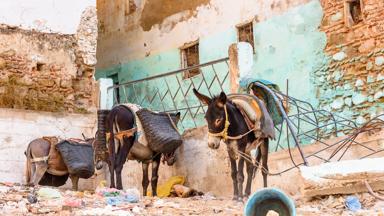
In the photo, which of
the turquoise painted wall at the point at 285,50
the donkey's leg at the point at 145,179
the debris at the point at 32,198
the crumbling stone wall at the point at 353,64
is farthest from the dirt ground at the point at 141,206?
the crumbling stone wall at the point at 353,64

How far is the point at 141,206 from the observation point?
9.59m

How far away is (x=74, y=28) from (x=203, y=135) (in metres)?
4.76

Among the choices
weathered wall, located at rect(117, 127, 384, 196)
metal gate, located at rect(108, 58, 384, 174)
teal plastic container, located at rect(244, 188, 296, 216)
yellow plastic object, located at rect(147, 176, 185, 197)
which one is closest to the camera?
teal plastic container, located at rect(244, 188, 296, 216)

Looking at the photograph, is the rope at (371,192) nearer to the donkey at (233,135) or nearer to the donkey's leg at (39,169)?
the donkey at (233,135)

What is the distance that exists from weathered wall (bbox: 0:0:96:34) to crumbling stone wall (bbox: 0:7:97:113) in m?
0.14

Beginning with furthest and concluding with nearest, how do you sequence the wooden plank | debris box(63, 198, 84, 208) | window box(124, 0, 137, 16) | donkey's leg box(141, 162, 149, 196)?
window box(124, 0, 137, 16)
donkey's leg box(141, 162, 149, 196)
debris box(63, 198, 84, 208)
the wooden plank

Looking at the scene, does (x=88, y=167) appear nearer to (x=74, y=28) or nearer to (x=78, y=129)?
(x=78, y=129)

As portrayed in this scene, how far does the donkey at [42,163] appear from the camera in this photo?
45.9 ft

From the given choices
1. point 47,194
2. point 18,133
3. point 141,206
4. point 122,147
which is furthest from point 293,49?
point 47,194

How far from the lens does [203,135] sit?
539 inches

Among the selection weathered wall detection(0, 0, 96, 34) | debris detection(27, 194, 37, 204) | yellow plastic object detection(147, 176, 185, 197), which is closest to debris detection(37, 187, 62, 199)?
debris detection(27, 194, 37, 204)

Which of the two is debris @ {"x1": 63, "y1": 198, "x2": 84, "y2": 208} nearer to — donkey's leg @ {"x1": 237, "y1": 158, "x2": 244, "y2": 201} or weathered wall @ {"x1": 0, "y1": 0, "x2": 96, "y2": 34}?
donkey's leg @ {"x1": 237, "y1": 158, "x2": 244, "y2": 201}

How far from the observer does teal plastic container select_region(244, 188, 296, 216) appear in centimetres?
768

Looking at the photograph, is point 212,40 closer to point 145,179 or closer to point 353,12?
point 353,12
